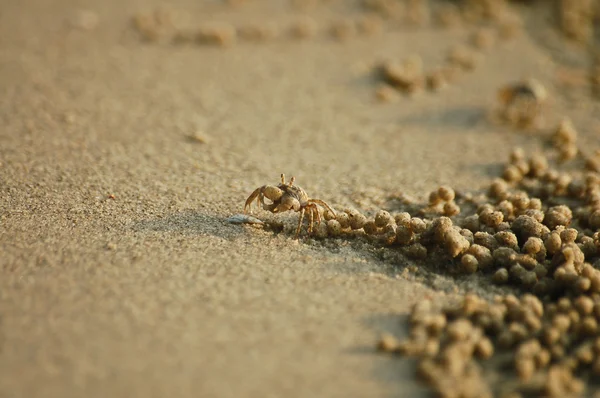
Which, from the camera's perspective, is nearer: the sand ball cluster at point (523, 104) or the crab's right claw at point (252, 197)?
the crab's right claw at point (252, 197)

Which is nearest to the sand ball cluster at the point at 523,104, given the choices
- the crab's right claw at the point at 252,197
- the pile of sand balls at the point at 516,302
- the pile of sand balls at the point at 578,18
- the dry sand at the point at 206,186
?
the dry sand at the point at 206,186

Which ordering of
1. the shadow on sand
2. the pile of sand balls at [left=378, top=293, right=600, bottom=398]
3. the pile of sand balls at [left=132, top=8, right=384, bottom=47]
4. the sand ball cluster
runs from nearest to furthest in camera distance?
1. the pile of sand balls at [left=378, top=293, right=600, bottom=398]
2. the shadow on sand
3. the sand ball cluster
4. the pile of sand balls at [left=132, top=8, right=384, bottom=47]

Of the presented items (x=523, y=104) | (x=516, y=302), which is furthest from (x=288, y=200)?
(x=523, y=104)

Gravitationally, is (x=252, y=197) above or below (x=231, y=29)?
below

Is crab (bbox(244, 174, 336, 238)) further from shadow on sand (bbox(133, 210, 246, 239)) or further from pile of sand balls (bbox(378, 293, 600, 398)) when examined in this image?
pile of sand balls (bbox(378, 293, 600, 398))

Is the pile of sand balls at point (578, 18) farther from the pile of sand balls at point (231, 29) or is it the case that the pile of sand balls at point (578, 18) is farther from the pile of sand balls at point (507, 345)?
the pile of sand balls at point (507, 345)

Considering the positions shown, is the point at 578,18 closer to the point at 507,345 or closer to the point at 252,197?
the point at 252,197

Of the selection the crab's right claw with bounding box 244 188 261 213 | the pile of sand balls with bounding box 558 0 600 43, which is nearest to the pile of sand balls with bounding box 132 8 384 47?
the pile of sand balls with bounding box 558 0 600 43

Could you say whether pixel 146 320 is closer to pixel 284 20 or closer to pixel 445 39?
pixel 284 20
